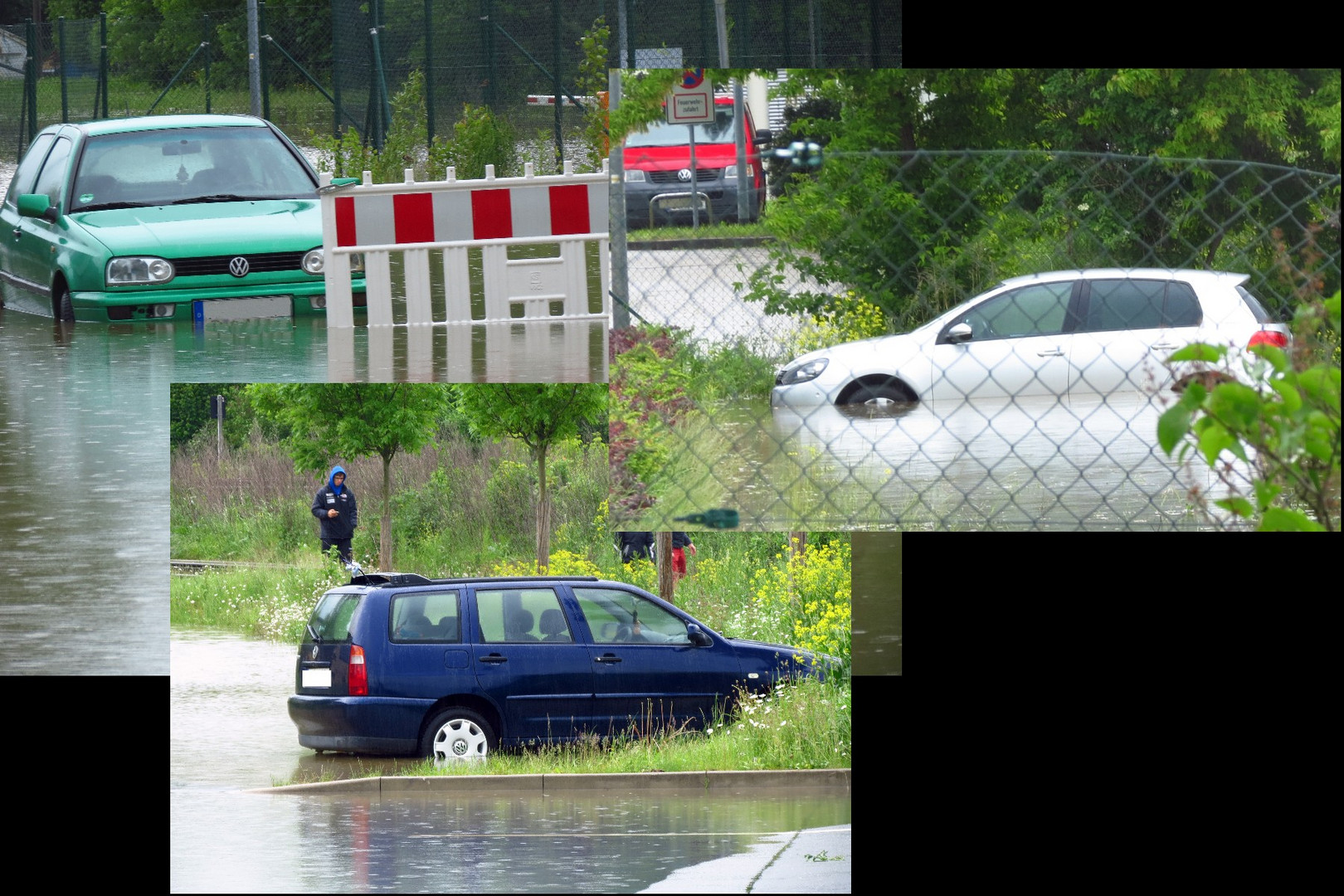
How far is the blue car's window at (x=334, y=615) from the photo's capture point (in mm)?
6613

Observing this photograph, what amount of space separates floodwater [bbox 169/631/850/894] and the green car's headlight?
2.62 metres

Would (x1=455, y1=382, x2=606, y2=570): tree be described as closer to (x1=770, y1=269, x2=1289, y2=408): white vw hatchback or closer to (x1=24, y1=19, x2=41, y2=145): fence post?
(x1=770, y1=269, x2=1289, y2=408): white vw hatchback

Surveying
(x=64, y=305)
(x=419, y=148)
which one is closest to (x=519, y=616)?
(x=64, y=305)

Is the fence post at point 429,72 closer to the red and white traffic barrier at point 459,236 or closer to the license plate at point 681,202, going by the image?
the red and white traffic barrier at point 459,236

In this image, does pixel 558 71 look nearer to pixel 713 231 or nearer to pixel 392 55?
pixel 392 55

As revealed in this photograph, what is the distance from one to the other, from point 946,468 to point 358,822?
106 inches

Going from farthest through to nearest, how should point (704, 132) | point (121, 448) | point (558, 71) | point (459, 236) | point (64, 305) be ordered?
point (558, 71) → point (64, 305) → point (459, 236) → point (121, 448) → point (704, 132)

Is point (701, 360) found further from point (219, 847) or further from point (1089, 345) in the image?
point (219, 847)

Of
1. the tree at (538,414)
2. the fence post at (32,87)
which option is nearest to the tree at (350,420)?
the tree at (538,414)

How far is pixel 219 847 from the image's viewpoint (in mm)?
6098

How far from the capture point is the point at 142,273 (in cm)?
834

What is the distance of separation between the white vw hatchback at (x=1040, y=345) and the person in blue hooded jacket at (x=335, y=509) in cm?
206

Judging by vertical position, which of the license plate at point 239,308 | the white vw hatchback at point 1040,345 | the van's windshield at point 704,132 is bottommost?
the white vw hatchback at point 1040,345

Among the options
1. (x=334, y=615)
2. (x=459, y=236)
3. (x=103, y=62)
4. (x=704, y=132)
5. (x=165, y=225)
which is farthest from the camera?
(x=103, y=62)
